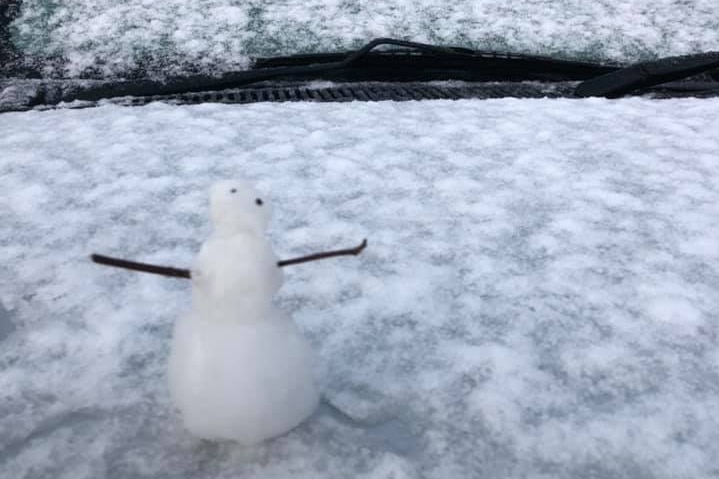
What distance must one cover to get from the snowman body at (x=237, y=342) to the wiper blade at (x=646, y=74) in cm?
173

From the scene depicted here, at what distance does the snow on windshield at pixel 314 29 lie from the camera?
2254mm

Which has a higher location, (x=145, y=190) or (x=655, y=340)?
(x=655, y=340)

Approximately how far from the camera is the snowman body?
2.55ft

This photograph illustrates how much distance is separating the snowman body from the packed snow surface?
65 mm

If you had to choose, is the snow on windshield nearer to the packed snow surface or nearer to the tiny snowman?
the packed snow surface

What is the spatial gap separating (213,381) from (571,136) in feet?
4.81

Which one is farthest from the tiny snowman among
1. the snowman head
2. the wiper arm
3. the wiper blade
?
the wiper blade

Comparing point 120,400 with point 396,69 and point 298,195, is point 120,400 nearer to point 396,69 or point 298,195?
point 298,195

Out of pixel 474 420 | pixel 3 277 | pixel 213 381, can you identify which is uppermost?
pixel 213 381

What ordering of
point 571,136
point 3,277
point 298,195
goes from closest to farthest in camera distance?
1. point 3,277
2. point 298,195
3. point 571,136

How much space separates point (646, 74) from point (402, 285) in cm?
142

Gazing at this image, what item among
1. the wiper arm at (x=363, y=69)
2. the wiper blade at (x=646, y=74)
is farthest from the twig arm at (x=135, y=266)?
the wiper blade at (x=646, y=74)

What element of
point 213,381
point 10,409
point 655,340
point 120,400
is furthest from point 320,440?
point 655,340

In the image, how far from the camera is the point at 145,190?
1.62 meters
